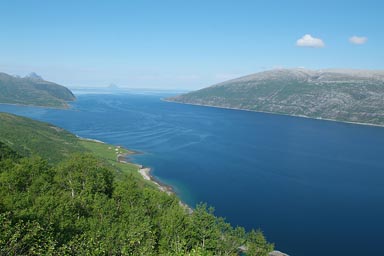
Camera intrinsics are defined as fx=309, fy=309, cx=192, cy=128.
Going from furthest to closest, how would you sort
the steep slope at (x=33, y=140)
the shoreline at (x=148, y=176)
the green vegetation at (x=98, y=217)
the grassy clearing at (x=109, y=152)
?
the grassy clearing at (x=109, y=152) → the steep slope at (x=33, y=140) → the shoreline at (x=148, y=176) → the green vegetation at (x=98, y=217)

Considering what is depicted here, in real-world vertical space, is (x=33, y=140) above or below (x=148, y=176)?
above

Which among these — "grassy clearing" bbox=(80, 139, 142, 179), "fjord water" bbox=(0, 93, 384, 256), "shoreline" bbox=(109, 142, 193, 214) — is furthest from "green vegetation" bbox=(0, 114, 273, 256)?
"grassy clearing" bbox=(80, 139, 142, 179)

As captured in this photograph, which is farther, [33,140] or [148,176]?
[33,140]

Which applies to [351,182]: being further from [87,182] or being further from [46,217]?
[46,217]

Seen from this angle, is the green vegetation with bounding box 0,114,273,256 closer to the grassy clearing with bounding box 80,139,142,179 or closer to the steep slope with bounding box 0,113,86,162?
the steep slope with bounding box 0,113,86,162

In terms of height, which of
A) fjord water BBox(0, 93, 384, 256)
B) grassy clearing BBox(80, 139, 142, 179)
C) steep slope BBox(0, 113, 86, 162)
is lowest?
fjord water BBox(0, 93, 384, 256)

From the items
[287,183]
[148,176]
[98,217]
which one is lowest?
[287,183]

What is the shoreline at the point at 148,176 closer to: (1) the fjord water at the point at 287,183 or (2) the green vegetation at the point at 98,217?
(1) the fjord water at the point at 287,183

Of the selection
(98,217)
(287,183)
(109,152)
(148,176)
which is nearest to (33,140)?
(109,152)

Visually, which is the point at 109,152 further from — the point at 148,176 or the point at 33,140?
the point at 148,176

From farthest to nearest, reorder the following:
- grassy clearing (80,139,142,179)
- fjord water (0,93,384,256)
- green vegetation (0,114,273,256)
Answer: grassy clearing (80,139,142,179)
fjord water (0,93,384,256)
green vegetation (0,114,273,256)

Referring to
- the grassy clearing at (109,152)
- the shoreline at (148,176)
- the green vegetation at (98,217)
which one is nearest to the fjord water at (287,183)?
the shoreline at (148,176)
